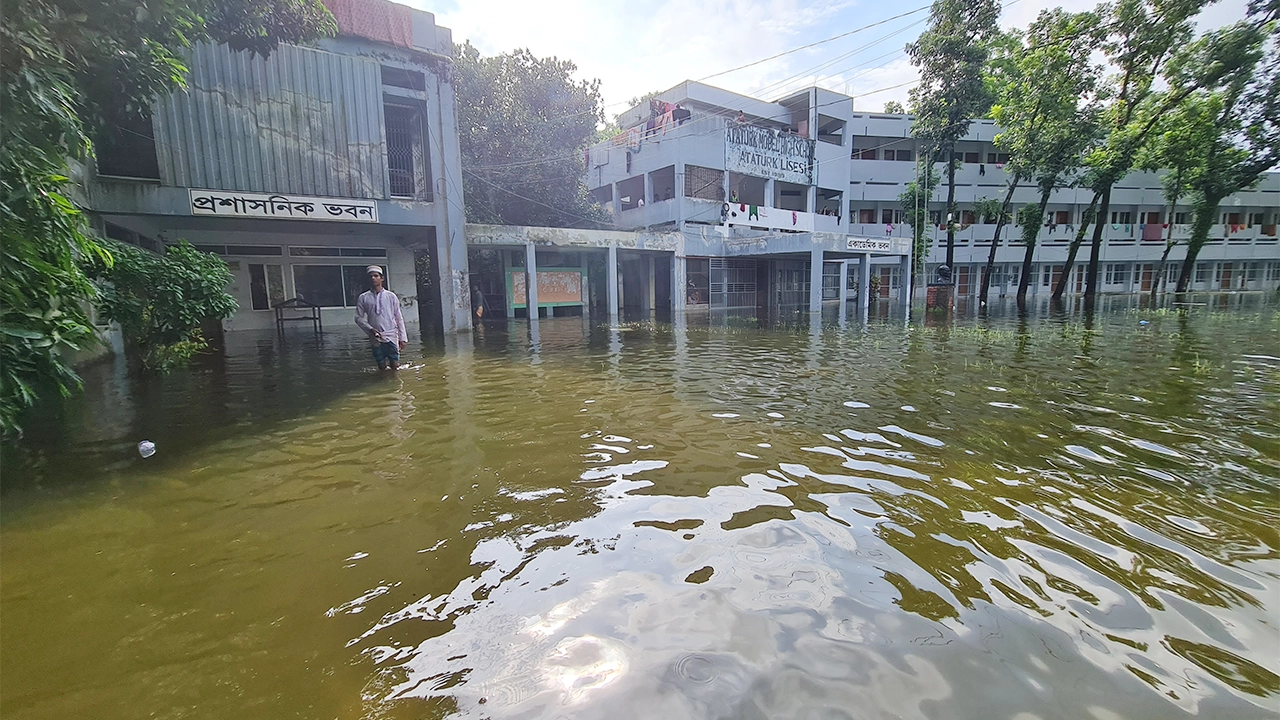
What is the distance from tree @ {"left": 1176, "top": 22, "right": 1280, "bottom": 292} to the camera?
66.0 ft

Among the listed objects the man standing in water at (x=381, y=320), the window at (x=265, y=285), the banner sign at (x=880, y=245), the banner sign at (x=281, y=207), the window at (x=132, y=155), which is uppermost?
the window at (x=132, y=155)

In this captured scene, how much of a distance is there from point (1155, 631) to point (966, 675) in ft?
2.87

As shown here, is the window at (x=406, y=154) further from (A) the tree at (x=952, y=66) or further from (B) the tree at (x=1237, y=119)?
(B) the tree at (x=1237, y=119)

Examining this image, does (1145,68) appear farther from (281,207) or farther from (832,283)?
(281,207)

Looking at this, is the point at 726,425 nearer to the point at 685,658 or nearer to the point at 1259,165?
the point at 685,658

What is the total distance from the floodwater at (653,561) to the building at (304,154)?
8.08 m

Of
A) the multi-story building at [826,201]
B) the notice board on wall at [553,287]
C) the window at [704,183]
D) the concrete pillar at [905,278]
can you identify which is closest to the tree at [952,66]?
the concrete pillar at [905,278]

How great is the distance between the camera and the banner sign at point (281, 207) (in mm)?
11828

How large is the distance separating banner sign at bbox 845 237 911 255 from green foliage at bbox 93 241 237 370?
2115 cm

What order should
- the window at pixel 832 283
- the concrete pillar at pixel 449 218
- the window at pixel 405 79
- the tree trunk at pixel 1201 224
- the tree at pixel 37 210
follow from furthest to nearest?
1. the window at pixel 832 283
2. the tree trunk at pixel 1201 224
3. the concrete pillar at pixel 449 218
4. the window at pixel 405 79
5. the tree at pixel 37 210

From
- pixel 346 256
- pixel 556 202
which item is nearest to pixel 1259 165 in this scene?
pixel 556 202

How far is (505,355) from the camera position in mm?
10438

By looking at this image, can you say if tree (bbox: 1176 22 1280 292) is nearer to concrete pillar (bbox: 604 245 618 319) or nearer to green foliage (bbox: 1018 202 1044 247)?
green foliage (bbox: 1018 202 1044 247)

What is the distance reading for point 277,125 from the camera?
12461mm
